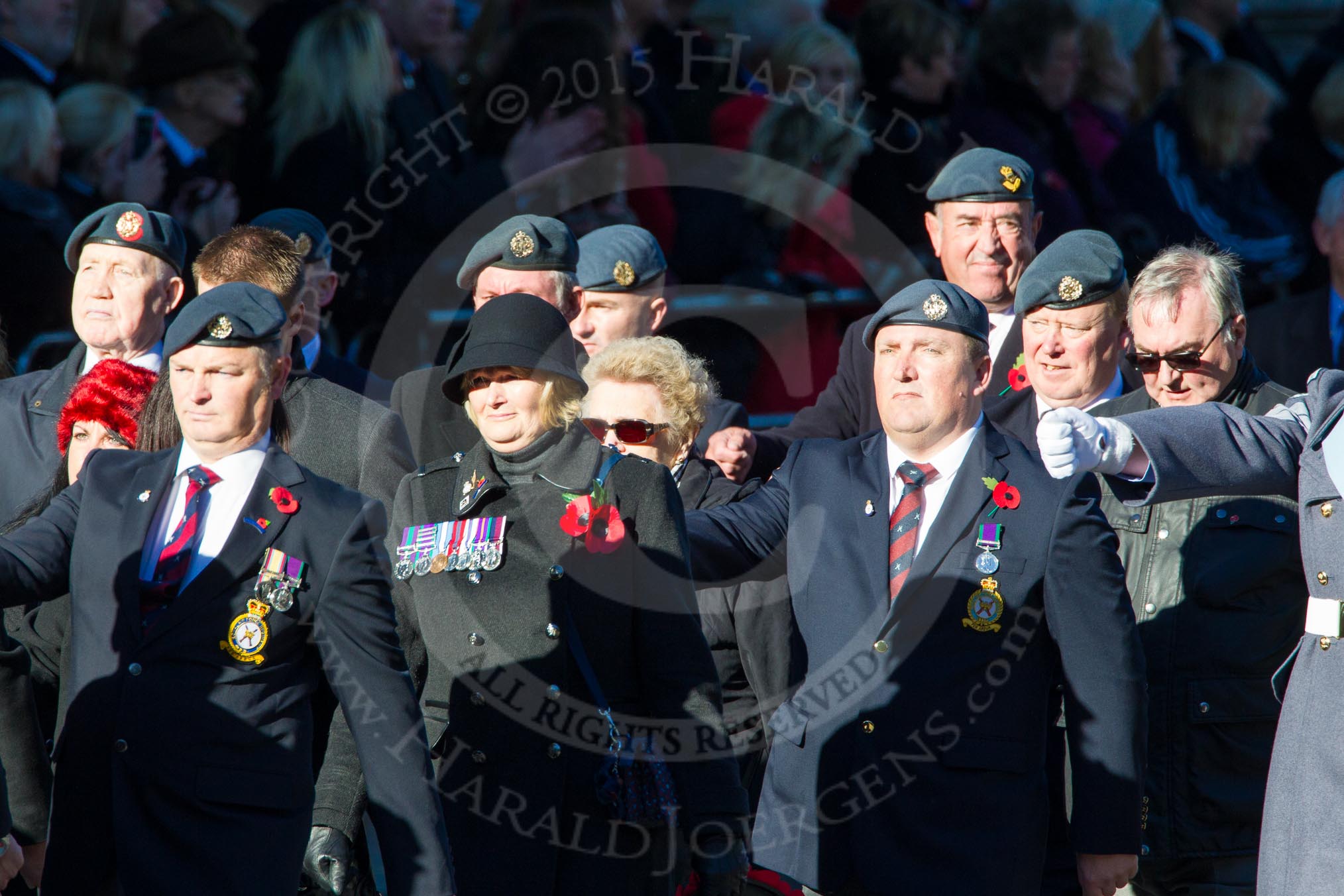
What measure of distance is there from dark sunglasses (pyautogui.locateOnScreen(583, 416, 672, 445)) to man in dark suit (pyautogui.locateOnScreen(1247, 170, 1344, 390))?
3697mm

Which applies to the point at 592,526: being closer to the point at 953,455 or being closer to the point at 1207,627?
the point at 953,455

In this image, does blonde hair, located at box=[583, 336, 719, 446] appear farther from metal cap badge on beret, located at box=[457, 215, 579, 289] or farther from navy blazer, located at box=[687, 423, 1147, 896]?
navy blazer, located at box=[687, 423, 1147, 896]

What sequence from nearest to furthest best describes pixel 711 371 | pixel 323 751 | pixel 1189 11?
pixel 323 751 < pixel 711 371 < pixel 1189 11

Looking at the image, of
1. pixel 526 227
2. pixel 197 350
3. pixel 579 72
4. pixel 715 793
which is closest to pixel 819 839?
pixel 715 793

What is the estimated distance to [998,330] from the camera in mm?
5340

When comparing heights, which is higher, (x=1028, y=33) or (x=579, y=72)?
(x=1028, y=33)

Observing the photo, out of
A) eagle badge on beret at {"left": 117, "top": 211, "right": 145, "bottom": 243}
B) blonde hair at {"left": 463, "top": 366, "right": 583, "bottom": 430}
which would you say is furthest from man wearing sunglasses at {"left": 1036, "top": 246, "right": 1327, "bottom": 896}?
eagle badge on beret at {"left": 117, "top": 211, "right": 145, "bottom": 243}

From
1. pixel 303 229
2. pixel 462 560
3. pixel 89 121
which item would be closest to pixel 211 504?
pixel 462 560

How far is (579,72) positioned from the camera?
683 centimetres

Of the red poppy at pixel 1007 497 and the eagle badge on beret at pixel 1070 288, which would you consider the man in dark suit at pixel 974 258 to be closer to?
the eagle badge on beret at pixel 1070 288

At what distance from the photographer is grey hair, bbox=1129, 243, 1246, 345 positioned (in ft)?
14.5

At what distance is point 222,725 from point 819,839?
1295 mm

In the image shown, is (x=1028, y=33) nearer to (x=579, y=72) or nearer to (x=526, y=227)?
(x=579, y=72)

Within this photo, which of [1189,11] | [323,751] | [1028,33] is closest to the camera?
[323,751]
